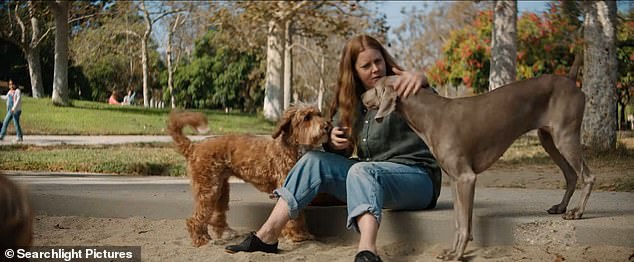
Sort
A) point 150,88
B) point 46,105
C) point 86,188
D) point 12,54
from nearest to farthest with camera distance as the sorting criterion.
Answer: point 86,188 → point 46,105 → point 12,54 → point 150,88

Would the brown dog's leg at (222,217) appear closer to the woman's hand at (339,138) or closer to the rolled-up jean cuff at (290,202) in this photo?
the rolled-up jean cuff at (290,202)

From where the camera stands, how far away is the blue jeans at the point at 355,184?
10.5 feet

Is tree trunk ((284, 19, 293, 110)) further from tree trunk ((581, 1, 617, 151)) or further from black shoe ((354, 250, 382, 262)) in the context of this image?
black shoe ((354, 250, 382, 262))

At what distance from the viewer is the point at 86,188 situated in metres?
5.27

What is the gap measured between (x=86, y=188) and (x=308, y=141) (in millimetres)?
2497

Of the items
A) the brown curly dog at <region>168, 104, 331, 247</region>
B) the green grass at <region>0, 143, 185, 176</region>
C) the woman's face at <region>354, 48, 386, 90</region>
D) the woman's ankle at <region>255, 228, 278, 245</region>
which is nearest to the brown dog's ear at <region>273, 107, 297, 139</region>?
the brown curly dog at <region>168, 104, 331, 247</region>

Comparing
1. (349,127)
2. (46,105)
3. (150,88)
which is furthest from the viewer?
(150,88)

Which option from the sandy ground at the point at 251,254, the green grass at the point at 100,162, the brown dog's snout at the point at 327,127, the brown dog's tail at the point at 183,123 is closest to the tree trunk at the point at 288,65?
the green grass at the point at 100,162

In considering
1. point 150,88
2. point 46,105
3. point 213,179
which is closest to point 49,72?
point 46,105

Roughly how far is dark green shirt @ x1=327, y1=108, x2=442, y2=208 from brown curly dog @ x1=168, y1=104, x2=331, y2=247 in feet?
1.10

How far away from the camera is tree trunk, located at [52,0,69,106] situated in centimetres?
1547

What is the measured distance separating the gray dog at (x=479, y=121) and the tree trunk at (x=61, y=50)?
14.1m

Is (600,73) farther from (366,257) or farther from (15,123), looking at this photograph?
(15,123)

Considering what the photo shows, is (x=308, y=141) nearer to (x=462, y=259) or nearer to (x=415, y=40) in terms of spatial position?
(x=462, y=259)
